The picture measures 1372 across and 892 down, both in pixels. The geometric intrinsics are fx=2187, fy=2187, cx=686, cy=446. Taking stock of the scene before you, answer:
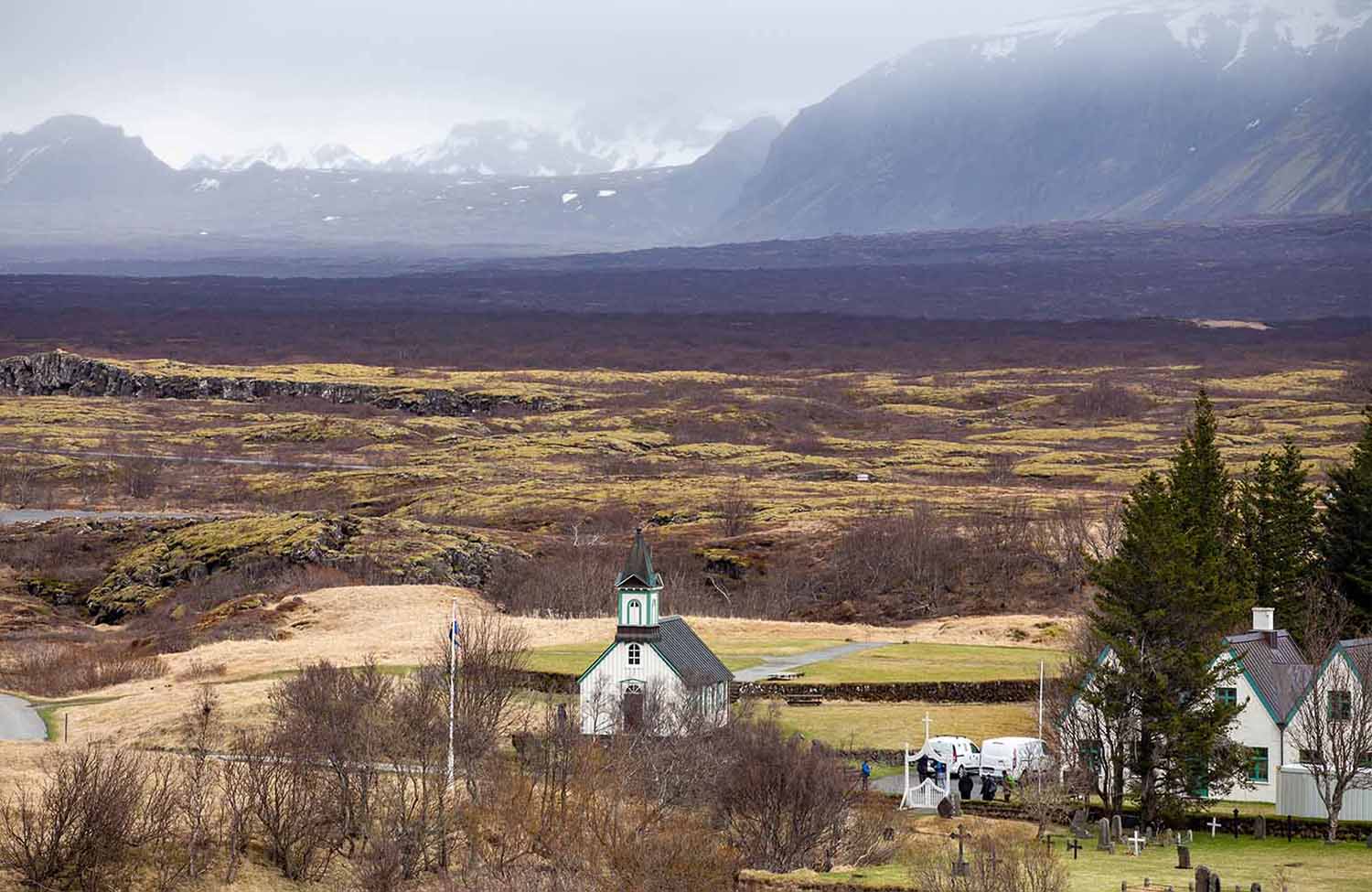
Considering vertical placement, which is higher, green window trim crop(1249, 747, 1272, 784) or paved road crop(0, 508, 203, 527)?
paved road crop(0, 508, 203, 527)

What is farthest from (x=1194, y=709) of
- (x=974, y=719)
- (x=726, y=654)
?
(x=726, y=654)

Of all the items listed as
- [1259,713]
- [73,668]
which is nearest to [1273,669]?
[1259,713]

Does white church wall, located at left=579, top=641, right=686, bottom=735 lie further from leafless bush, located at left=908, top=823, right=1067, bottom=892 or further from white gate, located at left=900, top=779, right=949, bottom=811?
leafless bush, located at left=908, top=823, right=1067, bottom=892

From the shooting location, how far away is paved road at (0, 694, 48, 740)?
199 feet

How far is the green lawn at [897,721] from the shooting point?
6003 centimetres

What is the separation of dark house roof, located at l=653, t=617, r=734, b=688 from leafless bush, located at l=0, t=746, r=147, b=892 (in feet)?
57.0

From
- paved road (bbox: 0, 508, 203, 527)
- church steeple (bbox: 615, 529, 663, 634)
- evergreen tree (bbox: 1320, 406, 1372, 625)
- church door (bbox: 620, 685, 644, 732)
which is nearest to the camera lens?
church door (bbox: 620, 685, 644, 732)

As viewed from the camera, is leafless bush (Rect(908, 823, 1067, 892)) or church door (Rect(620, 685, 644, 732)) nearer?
leafless bush (Rect(908, 823, 1067, 892))

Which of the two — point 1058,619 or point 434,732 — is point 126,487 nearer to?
point 1058,619

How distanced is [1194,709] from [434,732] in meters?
18.2

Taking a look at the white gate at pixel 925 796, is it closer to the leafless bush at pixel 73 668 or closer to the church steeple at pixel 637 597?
the church steeple at pixel 637 597

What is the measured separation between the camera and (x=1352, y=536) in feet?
254

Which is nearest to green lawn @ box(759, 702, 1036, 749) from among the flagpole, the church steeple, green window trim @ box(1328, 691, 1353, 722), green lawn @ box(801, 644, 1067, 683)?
green lawn @ box(801, 644, 1067, 683)

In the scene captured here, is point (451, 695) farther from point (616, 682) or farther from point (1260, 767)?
point (1260, 767)
